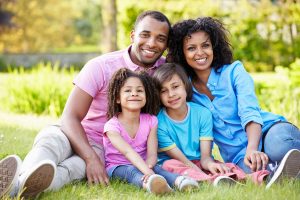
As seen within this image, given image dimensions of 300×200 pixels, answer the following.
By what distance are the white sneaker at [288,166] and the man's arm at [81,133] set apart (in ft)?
3.75

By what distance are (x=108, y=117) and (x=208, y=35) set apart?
3.30ft

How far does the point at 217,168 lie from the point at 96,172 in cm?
85

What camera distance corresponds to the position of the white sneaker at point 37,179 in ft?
9.68

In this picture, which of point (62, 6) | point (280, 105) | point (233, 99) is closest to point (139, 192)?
point (233, 99)

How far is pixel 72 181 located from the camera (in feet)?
11.8

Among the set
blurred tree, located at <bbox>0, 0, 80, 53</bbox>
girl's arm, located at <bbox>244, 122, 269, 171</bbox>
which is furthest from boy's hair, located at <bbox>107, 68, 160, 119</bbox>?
blurred tree, located at <bbox>0, 0, 80, 53</bbox>

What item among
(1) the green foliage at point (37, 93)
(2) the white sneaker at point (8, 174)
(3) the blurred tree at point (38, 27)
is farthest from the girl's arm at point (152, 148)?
(3) the blurred tree at point (38, 27)

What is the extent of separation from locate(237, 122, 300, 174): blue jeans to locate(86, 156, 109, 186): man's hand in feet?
3.29

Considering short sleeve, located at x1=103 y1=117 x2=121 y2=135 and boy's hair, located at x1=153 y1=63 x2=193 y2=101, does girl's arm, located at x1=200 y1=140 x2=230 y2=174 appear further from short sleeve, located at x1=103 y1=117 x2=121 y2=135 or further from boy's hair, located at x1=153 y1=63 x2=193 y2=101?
short sleeve, located at x1=103 y1=117 x2=121 y2=135

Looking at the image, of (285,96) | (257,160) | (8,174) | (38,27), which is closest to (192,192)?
(257,160)

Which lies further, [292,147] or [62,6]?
[62,6]

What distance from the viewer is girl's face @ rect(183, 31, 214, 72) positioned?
397cm

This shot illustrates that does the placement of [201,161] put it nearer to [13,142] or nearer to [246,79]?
[246,79]

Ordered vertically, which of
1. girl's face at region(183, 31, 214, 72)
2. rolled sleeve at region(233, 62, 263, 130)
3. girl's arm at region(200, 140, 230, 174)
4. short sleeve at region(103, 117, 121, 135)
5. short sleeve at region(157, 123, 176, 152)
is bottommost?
girl's arm at region(200, 140, 230, 174)
